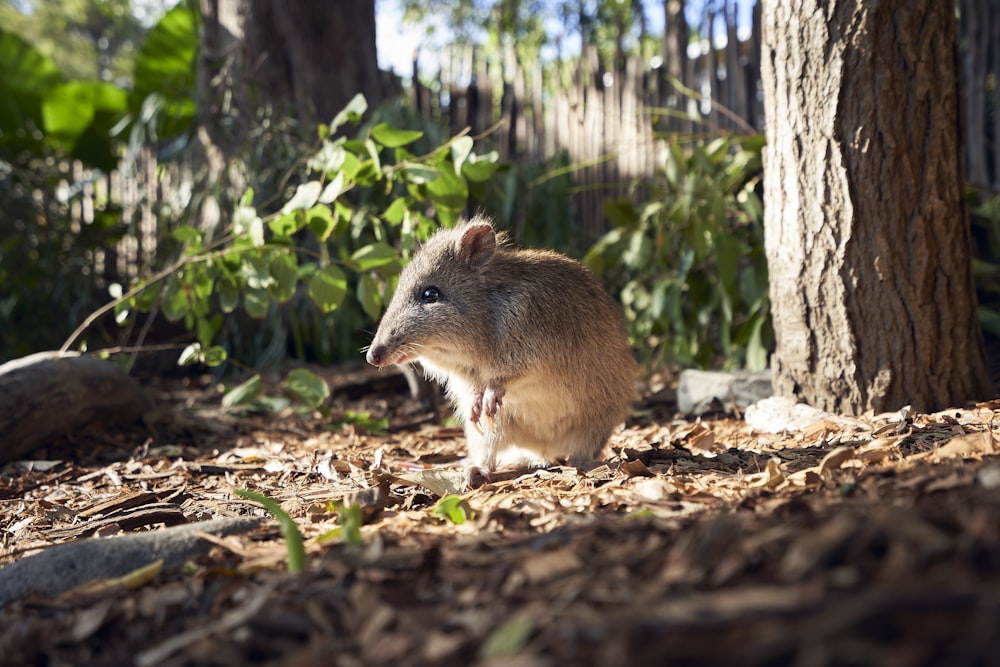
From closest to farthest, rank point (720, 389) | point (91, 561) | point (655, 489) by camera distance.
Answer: point (91, 561) < point (655, 489) < point (720, 389)

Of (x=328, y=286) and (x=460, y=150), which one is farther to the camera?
(x=328, y=286)

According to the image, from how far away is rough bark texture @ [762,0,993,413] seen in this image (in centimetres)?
387

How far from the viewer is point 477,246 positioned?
163 inches

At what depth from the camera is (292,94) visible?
799cm

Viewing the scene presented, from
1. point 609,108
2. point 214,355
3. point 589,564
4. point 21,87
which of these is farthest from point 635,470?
point 21,87

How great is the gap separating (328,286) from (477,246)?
996 millimetres

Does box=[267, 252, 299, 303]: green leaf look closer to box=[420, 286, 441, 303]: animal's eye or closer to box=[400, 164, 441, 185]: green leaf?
box=[400, 164, 441, 185]: green leaf

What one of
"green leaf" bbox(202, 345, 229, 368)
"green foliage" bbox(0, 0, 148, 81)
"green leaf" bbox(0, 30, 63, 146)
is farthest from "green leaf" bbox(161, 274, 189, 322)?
"green foliage" bbox(0, 0, 148, 81)

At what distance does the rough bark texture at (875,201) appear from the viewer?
3.87 meters

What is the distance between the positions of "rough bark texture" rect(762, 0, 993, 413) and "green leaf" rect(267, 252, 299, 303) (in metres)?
2.68

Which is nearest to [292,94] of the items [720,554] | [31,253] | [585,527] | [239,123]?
[239,123]

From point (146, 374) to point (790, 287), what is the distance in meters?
6.07

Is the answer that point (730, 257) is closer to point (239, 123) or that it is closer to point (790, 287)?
point (790, 287)

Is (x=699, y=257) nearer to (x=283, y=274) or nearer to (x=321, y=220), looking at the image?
(x=321, y=220)
